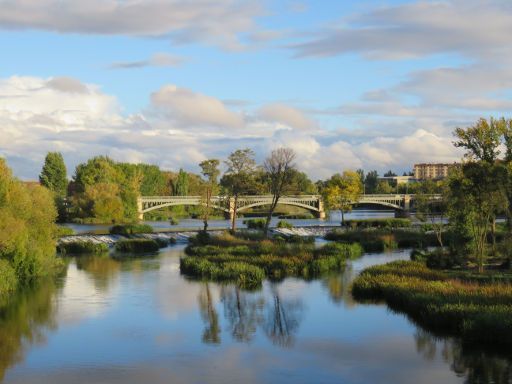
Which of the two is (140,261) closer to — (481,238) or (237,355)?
(481,238)

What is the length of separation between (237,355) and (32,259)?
70.6ft

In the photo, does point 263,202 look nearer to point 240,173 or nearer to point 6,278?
point 240,173

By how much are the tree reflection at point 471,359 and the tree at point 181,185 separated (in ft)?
410

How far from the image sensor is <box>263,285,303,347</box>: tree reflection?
2793 centimetres

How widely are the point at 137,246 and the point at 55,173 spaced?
2859 inches

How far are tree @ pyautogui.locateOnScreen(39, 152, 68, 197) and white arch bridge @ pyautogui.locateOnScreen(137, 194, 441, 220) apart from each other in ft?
57.5

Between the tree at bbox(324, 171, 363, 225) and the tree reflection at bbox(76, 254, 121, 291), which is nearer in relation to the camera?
the tree reflection at bbox(76, 254, 121, 291)

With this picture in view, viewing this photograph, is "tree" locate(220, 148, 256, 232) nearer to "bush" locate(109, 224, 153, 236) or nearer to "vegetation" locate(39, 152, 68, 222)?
"bush" locate(109, 224, 153, 236)

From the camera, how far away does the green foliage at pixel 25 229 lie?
39.2 m

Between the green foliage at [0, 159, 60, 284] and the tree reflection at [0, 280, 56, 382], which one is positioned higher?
the green foliage at [0, 159, 60, 284]

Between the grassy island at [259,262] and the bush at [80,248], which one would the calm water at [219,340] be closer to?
the grassy island at [259,262]

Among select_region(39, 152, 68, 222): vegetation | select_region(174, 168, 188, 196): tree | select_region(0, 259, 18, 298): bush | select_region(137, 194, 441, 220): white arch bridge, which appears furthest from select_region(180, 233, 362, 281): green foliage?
select_region(174, 168, 188, 196): tree

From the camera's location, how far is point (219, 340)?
27562 mm

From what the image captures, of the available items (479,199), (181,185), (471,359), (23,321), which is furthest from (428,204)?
(181,185)
